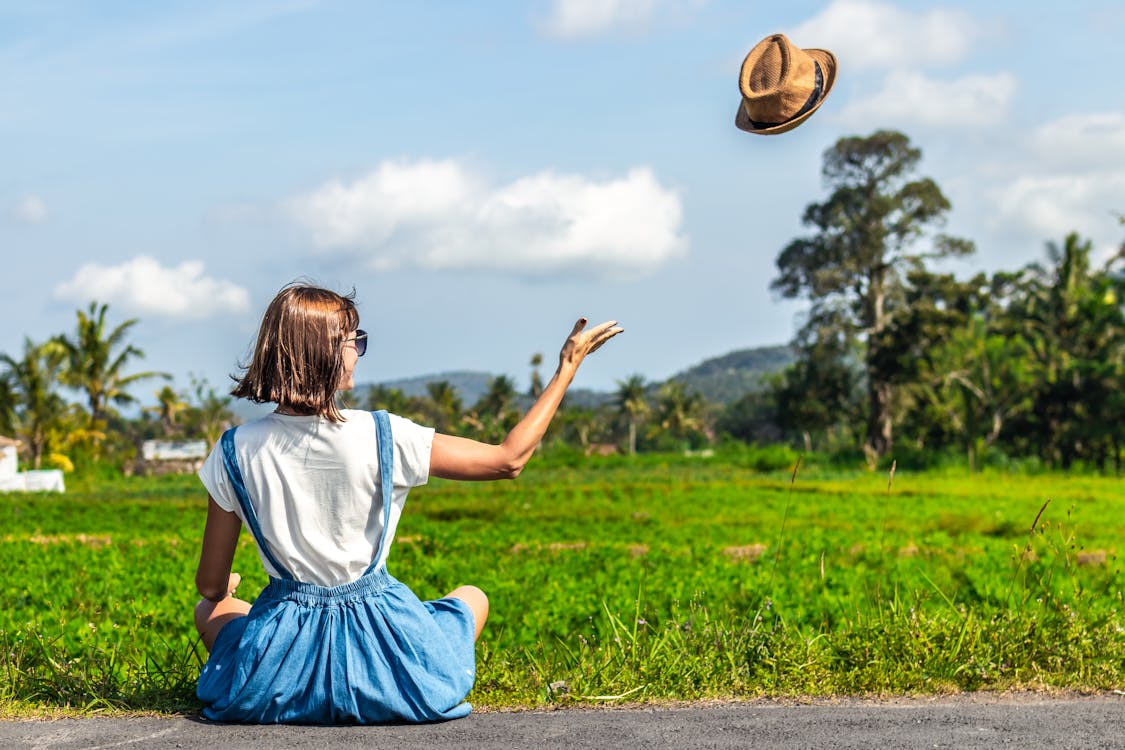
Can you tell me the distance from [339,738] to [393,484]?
740 mm

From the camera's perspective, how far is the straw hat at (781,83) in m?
3.65

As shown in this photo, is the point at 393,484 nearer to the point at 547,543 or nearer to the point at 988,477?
the point at 547,543

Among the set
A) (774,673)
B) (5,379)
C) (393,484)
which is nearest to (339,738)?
(393,484)

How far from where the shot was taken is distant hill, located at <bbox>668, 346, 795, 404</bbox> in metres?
160

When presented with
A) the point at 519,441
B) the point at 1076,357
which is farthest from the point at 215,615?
the point at 1076,357

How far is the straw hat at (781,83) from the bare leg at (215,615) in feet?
7.42

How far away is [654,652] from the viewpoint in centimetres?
424

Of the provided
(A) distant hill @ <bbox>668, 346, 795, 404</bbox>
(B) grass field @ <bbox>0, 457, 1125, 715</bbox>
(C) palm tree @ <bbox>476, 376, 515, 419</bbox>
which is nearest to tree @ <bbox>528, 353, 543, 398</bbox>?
(C) palm tree @ <bbox>476, 376, 515, 419</bbox>

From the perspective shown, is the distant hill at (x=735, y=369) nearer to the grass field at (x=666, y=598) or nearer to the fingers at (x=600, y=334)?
the grass field at (x=666, y=598)

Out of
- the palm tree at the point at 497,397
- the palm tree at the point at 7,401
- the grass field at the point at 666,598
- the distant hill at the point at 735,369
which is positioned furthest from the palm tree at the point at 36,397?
the distant hill at the point at 735,369

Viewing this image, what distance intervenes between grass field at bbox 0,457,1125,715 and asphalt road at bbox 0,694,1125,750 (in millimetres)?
318

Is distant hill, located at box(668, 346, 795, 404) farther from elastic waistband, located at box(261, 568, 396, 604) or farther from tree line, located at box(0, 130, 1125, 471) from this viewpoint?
elastic waistband, located at box(261, 568, 396, 604)

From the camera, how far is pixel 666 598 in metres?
7.60

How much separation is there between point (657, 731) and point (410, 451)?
1.12m
